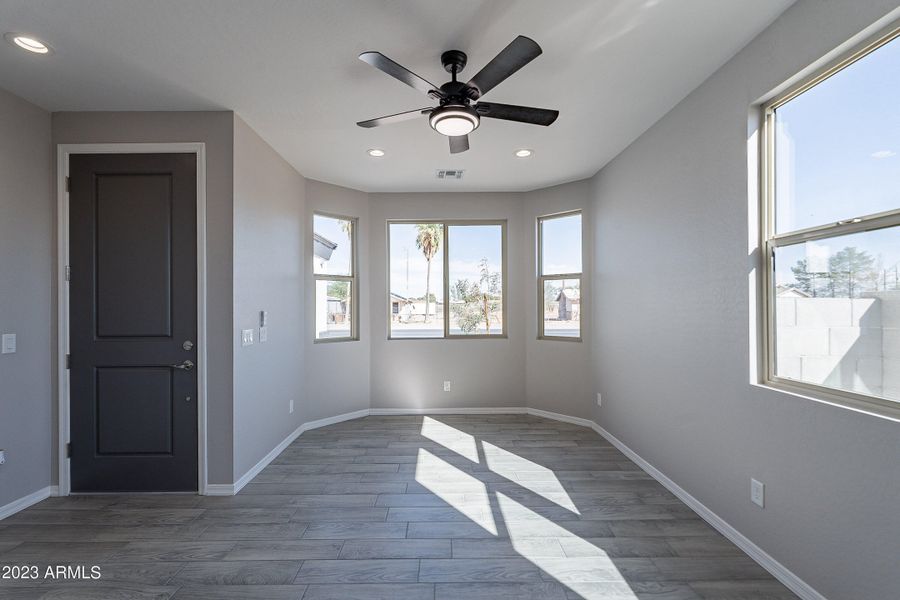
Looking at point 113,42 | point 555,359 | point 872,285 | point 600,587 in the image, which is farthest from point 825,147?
point 113,42

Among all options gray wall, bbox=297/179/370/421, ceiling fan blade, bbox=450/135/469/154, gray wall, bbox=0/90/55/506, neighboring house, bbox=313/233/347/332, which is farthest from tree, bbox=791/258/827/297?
gray wall, bbox=0/90/55/506

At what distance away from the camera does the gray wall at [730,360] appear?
Result: 5.57 ft

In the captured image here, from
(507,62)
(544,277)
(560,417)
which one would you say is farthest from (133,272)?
(560,417)

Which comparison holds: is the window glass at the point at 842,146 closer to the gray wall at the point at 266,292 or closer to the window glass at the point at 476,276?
the window glass at the point at 476,276

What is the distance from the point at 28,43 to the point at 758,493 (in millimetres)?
4526

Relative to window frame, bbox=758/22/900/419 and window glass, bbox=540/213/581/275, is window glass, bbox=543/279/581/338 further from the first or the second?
window frame, bbox=758/22/900/419

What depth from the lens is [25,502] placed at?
110 inches

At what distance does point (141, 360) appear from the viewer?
9.85 feet

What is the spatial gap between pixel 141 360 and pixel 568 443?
3610 millimetres

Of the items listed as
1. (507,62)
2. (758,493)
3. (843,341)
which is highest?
(507,62)

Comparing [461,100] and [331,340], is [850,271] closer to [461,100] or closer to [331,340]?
[461,100]

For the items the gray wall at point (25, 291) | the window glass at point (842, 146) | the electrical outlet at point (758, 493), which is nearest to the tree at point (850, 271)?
the window glass at point (842, 146)

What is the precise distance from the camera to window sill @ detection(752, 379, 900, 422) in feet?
5.33

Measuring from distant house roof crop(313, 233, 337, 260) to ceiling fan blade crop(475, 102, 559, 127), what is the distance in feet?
9.59
